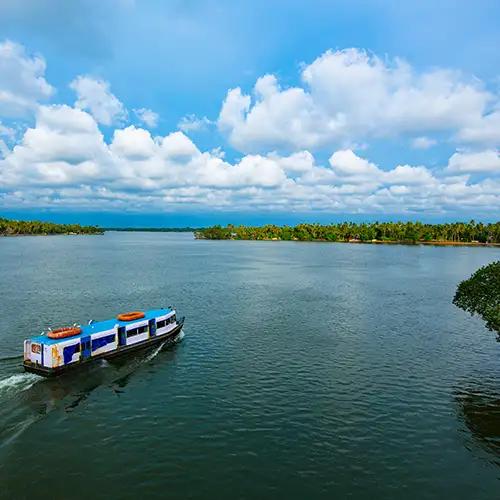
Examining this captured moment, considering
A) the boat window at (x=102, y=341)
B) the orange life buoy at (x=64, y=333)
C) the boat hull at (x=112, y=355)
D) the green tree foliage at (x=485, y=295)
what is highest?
the green tree foliage at (x=485, y=295)

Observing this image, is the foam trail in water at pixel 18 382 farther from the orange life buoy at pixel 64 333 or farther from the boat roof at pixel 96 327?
the orange life buoy at pixel 64 333

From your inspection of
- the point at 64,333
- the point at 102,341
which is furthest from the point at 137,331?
the point at 64,333

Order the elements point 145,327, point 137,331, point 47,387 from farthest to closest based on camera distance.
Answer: point 145,327 → point 137,331 → point 47,387

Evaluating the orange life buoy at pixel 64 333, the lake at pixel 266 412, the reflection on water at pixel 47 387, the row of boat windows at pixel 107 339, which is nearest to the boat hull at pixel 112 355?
the reflection on water at pixel 47 387

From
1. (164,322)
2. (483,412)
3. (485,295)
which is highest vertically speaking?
(485,295)

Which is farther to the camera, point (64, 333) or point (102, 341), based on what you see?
point (102, 341)

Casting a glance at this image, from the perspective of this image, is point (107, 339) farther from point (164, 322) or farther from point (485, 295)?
point (485, 295)

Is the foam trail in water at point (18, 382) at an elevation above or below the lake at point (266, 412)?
above

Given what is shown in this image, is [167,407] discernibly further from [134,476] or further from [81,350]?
[81,350]
